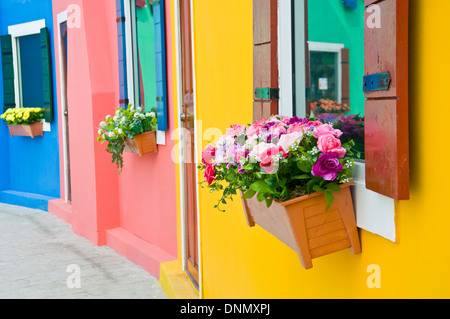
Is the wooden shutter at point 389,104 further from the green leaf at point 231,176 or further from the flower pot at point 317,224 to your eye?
the green leaf at point 231,176

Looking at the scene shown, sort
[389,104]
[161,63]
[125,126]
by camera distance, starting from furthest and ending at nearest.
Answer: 1. [125,126]
2. [161,63]
3. [389,104]

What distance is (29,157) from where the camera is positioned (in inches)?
353

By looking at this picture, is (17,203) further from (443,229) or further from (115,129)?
(443,229)

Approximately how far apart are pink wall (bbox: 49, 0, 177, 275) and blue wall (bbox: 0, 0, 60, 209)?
1.54 m

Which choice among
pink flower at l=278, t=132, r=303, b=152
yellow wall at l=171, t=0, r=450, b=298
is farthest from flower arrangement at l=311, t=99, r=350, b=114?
pink flower at l=278, t=132, r=303, b=152

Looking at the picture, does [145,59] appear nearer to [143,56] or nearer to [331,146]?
[143,56]

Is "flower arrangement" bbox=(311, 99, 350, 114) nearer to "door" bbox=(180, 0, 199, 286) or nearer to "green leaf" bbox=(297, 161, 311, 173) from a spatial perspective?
"green leaf" bbox=(297, 161, 311, 173)

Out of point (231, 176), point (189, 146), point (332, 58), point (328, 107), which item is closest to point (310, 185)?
point (231, 176)

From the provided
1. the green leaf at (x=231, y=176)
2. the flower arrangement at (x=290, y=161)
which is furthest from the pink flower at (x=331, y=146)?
the green leaf at (x=231, y=176)

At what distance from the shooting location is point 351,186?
190cm

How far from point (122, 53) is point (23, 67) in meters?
3.93

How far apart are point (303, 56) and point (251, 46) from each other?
33 centimetres

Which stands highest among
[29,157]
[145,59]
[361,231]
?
[145,59]
